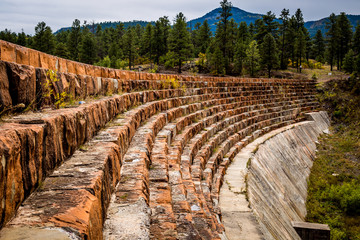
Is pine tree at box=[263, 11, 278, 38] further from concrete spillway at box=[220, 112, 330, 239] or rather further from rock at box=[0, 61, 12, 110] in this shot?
rock at box=[0, 61, 12, 110]

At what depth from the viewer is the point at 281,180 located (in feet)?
29.2

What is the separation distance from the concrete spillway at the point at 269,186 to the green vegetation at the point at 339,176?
1.53ft

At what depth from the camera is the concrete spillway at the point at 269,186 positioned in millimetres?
4711

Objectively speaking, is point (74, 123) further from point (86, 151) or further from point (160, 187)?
point (160, 187)

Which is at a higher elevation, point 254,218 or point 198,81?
point 198,81

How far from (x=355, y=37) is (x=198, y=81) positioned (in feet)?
157

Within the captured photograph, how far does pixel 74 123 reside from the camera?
2.29 metres

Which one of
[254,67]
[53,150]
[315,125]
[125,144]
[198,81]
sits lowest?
[315,125]

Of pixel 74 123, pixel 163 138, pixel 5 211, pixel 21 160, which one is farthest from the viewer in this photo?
pixel 163 138

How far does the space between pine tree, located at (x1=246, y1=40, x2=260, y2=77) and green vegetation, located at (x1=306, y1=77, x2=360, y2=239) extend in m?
16.9

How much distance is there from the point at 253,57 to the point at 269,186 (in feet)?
103

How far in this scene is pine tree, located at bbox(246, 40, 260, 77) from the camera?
118 ft

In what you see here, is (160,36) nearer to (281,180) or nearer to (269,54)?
(269,54)

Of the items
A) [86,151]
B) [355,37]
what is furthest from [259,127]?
[355,37]
